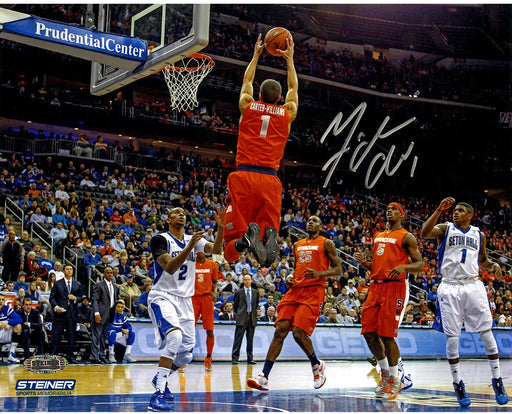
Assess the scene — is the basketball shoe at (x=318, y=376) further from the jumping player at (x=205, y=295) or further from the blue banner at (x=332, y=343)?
the blue banner at (x=332, y=343)

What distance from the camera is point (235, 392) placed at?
8.69 metres

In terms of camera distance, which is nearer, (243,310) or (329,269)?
(329,269)

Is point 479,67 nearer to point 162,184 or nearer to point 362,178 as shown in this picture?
point 362,178

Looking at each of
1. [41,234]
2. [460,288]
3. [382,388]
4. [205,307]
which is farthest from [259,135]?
[41,234]

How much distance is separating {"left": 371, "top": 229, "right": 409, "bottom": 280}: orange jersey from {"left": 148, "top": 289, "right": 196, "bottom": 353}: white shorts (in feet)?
9.46

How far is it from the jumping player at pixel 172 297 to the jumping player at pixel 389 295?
263cm

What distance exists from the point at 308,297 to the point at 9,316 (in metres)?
7.03

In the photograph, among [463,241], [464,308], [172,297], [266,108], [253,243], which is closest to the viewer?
[253,243]

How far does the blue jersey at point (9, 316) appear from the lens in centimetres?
1314

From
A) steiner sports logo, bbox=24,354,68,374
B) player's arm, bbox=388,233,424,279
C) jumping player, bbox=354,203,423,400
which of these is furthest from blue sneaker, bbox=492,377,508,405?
steiner sports logo, bbox=24,354,68,374

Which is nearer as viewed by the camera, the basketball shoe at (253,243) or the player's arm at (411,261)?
the basketball shoe at (253,243)

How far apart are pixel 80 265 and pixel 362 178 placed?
20.3 m

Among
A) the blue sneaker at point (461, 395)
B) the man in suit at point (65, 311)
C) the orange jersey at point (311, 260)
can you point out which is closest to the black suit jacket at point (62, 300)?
the man in suit at point (65, 311)

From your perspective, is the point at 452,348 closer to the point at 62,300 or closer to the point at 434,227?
the point at 434,227
